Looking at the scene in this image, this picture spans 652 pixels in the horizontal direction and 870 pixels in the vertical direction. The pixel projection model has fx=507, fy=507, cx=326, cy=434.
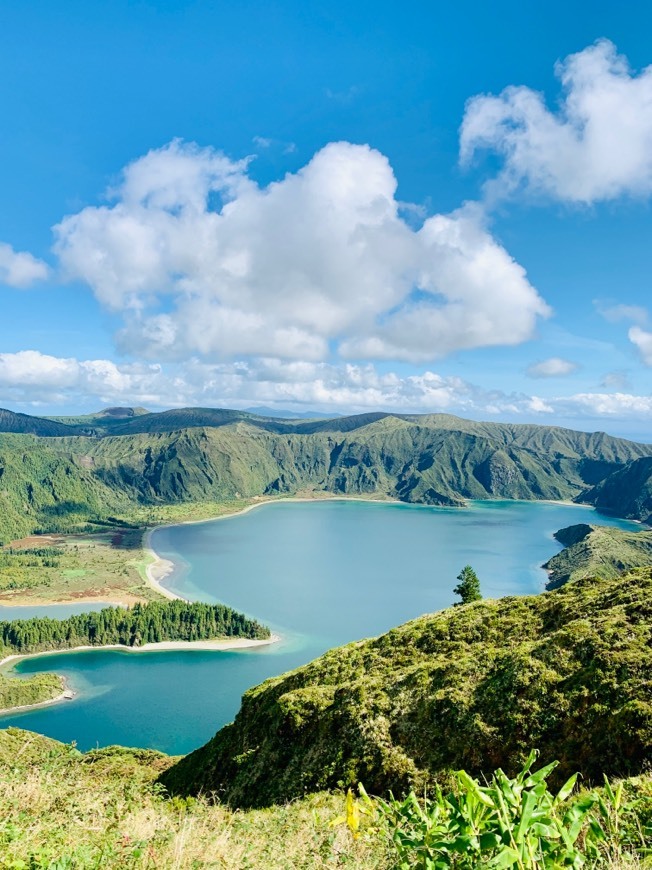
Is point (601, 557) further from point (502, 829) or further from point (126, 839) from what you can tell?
point (502, 829)

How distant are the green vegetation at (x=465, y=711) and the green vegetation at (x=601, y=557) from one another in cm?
13675

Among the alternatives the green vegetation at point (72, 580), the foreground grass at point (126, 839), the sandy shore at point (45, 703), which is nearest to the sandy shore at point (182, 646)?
the sandy shore at point (45, 703)

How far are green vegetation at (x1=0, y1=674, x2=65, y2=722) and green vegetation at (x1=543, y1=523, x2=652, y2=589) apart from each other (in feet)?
422

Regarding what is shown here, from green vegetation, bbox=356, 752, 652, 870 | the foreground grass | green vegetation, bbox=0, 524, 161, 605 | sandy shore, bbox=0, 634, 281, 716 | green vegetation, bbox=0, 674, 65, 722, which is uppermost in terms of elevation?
green vegetation, bbox=356, 752, 652, 870

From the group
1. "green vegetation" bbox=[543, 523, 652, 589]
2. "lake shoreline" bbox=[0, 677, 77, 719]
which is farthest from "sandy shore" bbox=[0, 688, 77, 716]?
"green vegetation" bbox=[543, 523, 652, 589]

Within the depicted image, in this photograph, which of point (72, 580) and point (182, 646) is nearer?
point (182, 646)

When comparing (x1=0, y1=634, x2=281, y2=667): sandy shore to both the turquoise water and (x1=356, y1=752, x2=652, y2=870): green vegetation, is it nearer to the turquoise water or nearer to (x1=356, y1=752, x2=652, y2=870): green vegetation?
the turquoise water

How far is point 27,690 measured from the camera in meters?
83.4

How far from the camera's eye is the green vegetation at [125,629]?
109 meters

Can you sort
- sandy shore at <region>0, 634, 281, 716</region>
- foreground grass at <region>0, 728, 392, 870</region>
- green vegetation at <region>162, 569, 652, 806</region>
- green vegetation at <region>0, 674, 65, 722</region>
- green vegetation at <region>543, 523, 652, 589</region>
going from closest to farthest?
foreground grass at <region>0, 728, 392, 870</region>, green vegetation at <region>162, 569, 652, 806</region>, green vegetation at <region>0, 674, 65, 722</region>, sandy shore at <region>0, 634, 281, 716</region>, green vegetation at <region>543, 523, 652, 589</region>

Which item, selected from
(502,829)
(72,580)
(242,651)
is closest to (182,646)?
(242,651)

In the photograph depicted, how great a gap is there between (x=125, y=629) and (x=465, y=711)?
365 feet

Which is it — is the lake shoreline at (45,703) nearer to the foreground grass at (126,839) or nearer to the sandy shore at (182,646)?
the sandy shore at (182,646)

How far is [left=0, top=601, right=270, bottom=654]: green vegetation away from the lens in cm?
10919
